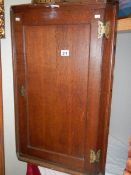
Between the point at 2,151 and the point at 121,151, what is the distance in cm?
87

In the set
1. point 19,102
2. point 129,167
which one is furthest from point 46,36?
point 129,167

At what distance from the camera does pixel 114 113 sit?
171 centimetres

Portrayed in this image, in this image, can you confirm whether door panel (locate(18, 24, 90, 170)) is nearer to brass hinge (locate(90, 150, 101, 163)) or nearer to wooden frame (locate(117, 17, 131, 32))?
brass hinge (locate(90, 150, 101, 163))

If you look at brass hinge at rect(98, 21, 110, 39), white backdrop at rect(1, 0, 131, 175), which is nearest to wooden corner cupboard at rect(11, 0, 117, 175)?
brass hinge at rect(98, 21, 110, 39)

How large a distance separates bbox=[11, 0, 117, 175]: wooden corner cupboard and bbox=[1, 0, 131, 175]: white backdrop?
0.18 meters

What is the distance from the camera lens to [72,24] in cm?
103

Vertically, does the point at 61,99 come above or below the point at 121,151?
above

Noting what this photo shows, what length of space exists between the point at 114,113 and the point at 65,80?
2.53ft

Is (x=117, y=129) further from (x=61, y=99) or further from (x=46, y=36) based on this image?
(x=46, y=36)

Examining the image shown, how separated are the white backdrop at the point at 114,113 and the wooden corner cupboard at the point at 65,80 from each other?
0.18m

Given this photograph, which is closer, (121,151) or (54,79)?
(54,79)

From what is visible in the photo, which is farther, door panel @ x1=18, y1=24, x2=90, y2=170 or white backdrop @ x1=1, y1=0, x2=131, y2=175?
white backdrop @ x1=1, y1=0, x2=131, y2=175

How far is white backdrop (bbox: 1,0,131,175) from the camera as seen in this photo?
1.36 meters

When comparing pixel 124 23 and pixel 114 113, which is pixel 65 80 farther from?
pixel 114 113
